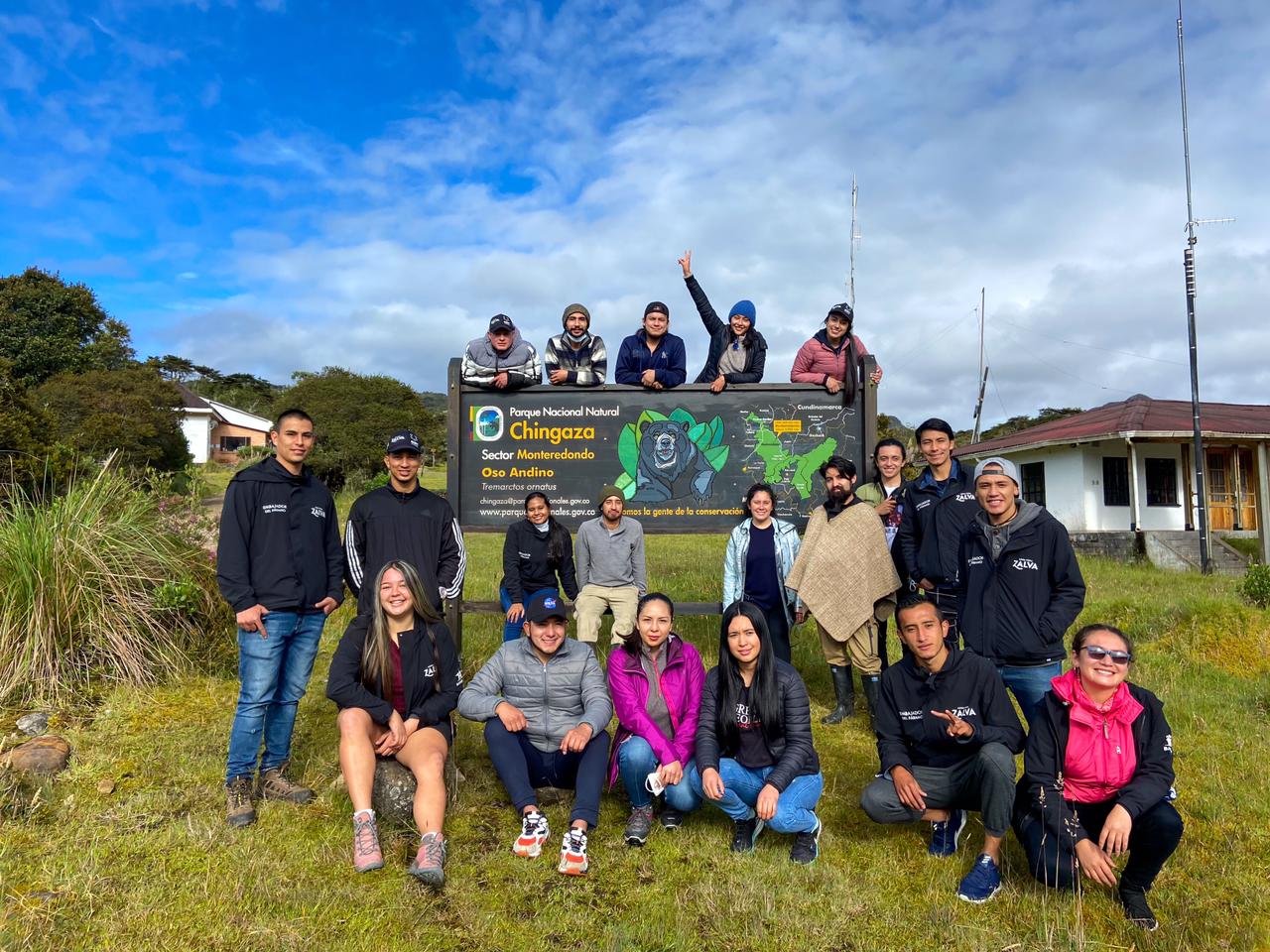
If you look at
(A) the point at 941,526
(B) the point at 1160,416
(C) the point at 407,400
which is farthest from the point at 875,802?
(C) the point at 407,400

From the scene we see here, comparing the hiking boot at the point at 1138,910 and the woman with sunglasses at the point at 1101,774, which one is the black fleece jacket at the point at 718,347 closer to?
the woman with sunglasses at the point at 1101,774

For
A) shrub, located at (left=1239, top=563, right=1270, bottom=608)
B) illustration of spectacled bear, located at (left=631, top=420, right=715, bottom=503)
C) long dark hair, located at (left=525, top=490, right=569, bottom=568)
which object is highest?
illustration of spectacled bear, located at (left=631, top=420, right=715, bottom=503)

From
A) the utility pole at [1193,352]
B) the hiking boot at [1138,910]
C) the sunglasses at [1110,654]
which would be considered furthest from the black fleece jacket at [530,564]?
the utility pole at [1193,352]

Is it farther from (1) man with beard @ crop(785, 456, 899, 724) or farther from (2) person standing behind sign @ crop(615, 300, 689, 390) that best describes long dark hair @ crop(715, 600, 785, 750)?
(2) person standing behind sign @ crop(615, 300, 689, 390)

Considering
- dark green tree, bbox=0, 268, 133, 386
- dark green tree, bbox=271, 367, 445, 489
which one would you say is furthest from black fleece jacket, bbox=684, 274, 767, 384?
dark green tree, bbox=0, 268, 133, 386

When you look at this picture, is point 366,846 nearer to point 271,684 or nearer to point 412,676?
point 412,676

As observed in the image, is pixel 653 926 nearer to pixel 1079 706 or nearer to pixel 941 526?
pixel 1079 706

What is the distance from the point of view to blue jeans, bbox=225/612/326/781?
4254 mm

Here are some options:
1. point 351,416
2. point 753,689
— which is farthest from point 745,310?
point 351,416

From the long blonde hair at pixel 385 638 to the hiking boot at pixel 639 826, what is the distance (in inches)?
51.2

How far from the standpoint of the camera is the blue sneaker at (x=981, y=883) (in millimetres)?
3375

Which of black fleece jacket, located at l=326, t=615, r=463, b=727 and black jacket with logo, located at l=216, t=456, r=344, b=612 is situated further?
black jacket with logo, located at l=216, t=456, r=344, b=612

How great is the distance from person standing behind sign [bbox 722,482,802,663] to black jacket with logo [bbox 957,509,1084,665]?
1.96m

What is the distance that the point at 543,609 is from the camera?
14.1ft
